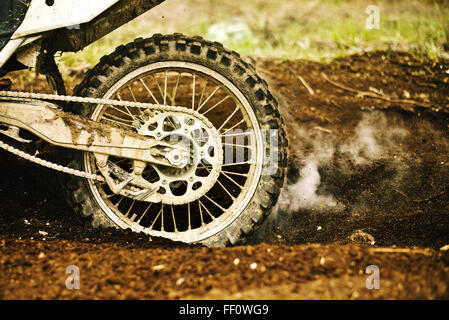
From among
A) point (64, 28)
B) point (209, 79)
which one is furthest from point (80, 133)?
point (209, 79)

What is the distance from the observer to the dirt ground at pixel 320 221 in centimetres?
200

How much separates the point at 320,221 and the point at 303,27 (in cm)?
294

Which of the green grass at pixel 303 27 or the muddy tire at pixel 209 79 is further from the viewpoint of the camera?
the green grass at pixel 303 27

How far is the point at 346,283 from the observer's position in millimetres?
1993

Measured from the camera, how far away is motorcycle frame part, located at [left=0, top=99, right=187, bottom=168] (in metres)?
2.52

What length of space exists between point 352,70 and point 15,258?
356cm

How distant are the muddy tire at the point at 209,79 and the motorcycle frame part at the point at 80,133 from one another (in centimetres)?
13

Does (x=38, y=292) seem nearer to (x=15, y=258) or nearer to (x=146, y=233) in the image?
(x=15, y=258)

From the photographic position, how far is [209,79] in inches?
108

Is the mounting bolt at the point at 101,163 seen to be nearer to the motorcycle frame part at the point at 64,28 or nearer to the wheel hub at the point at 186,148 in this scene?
the wheel hub at the point at 186,148

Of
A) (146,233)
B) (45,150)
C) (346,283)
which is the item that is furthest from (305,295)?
(45,150)

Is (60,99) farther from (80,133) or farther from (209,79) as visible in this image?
(209,79)

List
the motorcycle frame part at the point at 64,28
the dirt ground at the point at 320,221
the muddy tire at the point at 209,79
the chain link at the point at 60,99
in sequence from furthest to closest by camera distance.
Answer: the muddy tire at the point at 209,79 < the chain link at the point at 60,99 < the motorcycle frame part at the point at 64,28 < the dirt ground at the point at 320,221

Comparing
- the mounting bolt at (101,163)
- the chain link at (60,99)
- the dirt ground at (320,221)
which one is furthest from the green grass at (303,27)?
the mounting bolt at (101,163)
